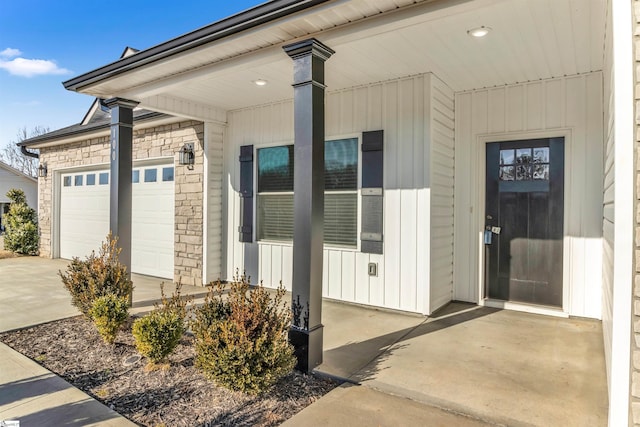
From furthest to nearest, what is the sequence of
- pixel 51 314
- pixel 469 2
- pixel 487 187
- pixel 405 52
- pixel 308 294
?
pixel 487 187
pixel 51 314
pixel 405 52
pixel 308 294
pixel 469 2

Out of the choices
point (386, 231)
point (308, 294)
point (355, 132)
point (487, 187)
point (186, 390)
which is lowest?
point (186, 390)

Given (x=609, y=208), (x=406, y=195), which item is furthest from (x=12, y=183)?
(x=609, y=208)

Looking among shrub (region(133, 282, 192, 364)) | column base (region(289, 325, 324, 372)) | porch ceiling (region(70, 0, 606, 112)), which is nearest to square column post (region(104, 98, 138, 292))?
porch ceiling (region(70, 0, 606, 112))

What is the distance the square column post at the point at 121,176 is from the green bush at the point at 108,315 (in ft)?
4.38

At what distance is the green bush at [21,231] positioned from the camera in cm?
933

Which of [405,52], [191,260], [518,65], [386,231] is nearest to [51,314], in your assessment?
[191,260]

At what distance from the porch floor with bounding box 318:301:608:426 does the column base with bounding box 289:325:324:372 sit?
0.11m

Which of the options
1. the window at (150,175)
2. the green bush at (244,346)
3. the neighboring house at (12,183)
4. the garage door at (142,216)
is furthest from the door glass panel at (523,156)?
the neighboring house at (12,183)

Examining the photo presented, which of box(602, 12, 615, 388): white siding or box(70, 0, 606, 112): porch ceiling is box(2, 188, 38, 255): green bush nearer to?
box(70, 0, 606, 112): porch ceiling

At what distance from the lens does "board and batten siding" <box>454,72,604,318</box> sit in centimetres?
405

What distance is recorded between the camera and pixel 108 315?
11.0 ft

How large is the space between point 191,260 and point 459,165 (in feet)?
14.0

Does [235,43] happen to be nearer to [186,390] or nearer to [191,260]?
[186,390]

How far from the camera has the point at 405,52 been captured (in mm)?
3684
